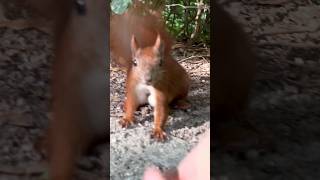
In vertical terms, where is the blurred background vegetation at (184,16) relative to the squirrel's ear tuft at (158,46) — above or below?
above

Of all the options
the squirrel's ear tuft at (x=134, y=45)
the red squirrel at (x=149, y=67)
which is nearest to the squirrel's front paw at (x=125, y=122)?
the red squirrel at (x=149, y=67)

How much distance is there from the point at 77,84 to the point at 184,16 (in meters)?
0.22

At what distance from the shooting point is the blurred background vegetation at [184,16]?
1.28 meters

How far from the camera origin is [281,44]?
129 cm

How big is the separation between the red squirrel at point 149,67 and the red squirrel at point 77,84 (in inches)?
1.4

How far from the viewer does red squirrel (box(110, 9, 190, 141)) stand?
4.09ft

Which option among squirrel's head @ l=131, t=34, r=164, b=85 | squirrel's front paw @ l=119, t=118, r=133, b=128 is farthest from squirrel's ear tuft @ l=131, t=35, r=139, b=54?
squirrel's front paw @ l=119, t=118, r=133, b=128

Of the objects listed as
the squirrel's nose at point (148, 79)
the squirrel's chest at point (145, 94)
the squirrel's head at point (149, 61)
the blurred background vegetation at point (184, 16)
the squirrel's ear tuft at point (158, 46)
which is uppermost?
the blurred background vegetation at point (184, 16)

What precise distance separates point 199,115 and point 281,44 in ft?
0.62

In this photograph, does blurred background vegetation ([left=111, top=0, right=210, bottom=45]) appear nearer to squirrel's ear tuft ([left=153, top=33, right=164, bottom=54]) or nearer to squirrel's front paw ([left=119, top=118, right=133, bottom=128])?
squirrel's ear tuft ([left=153, top=33, right=164, bottom=54])

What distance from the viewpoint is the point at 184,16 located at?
50.3 inches

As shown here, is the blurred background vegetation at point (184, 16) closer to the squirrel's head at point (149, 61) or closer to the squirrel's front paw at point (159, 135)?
the squirrel's head at point (149, 61)

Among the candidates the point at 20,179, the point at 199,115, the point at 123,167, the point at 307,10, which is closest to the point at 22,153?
the point at 20,179

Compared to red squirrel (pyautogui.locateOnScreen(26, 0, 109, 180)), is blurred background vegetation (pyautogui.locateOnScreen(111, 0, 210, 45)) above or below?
above
